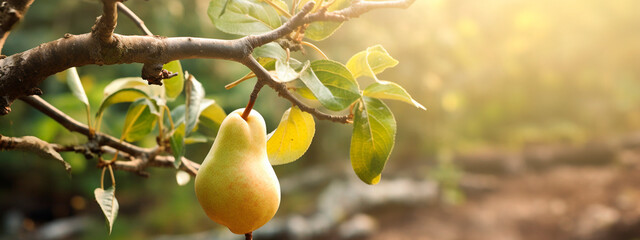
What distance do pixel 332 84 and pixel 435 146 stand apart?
149 inches

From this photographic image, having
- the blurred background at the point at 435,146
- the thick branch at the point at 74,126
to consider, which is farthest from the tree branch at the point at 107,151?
the blurred background at the point at 435,146

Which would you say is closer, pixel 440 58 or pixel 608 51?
pixel 440 58

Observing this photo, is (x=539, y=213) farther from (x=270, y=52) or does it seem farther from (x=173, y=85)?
(x=270, y=52)

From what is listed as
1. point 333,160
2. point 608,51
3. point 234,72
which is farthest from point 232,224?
point 608,51

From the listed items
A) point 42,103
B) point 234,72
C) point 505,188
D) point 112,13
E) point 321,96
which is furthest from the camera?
point 505,188

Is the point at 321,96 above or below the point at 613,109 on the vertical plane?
below

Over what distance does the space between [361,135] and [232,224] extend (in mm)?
171

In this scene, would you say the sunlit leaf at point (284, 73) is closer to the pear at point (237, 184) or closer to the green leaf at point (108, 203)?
the pear at point (237, 184)

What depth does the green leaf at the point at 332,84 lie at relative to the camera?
0.49 m

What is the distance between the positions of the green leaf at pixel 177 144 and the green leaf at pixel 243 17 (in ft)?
0.67

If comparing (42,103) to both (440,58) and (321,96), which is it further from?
(440,58)

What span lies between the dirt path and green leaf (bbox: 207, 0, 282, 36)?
10.1ft

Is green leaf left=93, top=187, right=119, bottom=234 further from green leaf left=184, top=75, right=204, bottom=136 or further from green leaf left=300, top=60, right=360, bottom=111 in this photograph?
green leaf left=300, top=60, right=360, bottom=111

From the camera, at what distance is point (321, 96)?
1.61ft
